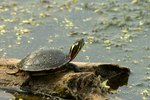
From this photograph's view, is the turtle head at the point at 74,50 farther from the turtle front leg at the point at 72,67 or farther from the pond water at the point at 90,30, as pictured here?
the pond water at the point at 90,30

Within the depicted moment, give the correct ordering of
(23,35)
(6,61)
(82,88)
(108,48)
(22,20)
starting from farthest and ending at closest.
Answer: (22,20) → (23,35) → (108,48) → (6,61) → (82,88)

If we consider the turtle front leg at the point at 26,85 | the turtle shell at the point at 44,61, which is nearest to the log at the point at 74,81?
the turtle front leg at the point at 26,85

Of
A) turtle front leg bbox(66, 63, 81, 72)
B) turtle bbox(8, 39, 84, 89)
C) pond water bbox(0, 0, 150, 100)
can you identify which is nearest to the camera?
turtle bbox(8, 39, 84, 89)

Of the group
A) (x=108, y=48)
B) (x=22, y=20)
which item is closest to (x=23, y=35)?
(x=22, y=20)

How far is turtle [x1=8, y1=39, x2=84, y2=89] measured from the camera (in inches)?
278

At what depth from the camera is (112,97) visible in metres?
7.09

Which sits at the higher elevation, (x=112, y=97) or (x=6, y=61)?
(x=6, y=61)

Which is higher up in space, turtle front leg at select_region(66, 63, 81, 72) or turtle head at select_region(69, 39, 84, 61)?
turtle head at select_region(69, 39, 84, 61)

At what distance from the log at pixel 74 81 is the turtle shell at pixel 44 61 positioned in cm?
16

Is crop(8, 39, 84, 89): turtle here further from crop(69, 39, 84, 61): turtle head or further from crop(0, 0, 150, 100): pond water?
crop(0, 0, 150, 100): pond water

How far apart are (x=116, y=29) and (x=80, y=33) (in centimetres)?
75

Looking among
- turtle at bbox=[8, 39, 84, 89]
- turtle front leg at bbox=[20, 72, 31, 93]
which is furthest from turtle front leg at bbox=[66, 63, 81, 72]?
turtle front leg at bbox=[20, 72, 31, 93]

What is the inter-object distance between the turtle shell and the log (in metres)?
0.16

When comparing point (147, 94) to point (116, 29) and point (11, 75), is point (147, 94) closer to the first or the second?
point (11, 75)
